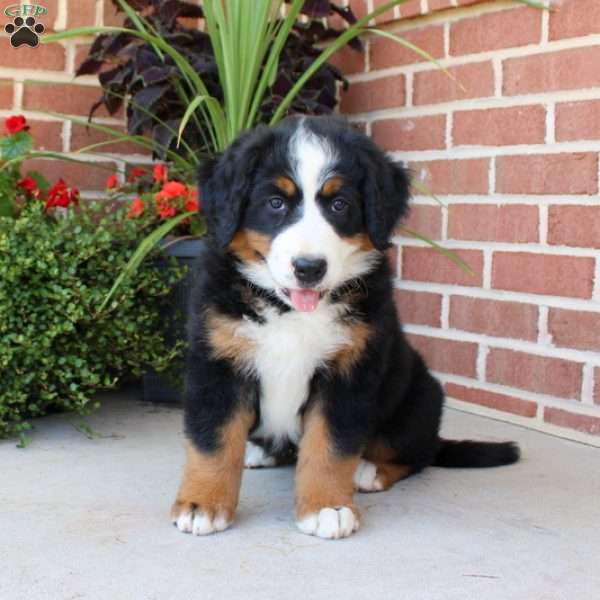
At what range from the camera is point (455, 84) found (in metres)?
3.35

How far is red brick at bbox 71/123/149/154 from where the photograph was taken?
147 inches

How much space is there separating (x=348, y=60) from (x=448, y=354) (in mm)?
1308

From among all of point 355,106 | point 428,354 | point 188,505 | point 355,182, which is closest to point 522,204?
point 428,354

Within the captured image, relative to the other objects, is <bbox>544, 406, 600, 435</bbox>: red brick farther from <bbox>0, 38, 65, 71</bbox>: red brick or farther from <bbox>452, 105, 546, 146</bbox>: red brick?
<bbox>0, 38, 65, 71</bbox>: red brick

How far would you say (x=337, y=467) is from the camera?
2.16 meters

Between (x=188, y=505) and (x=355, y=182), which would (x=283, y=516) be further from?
(x=355, y=182)

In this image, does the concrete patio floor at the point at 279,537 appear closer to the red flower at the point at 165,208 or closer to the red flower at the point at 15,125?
the red flower at the point at 165,208

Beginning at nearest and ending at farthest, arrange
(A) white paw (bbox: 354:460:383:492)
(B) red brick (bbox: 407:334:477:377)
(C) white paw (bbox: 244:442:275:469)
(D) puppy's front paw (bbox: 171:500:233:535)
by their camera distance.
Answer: (D) puppy's front paw (bbox: 171:500:233:535) < (A) white paw (bbox: 354:460:383:492) < (C) white paw (bbox: 244:442:275:469) < (B) red brick (bbox: 407:334:477:377)

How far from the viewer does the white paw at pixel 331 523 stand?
208 centimetres

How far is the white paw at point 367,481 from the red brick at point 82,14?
90.4 inches

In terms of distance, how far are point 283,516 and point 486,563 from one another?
0.53 meters

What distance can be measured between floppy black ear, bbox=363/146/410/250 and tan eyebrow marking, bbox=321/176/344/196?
0.10 metres

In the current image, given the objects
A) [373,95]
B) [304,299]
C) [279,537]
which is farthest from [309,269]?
[373,95]

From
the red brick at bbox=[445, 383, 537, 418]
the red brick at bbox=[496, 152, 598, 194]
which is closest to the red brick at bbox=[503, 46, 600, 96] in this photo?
the red brick at bbox=[496, 152, 598, 194]
